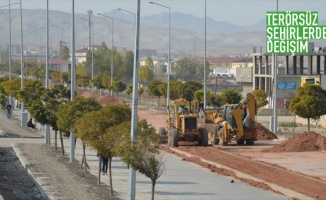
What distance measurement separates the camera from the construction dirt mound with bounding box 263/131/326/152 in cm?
4744

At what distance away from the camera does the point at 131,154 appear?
2447 cm

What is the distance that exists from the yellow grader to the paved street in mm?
7139

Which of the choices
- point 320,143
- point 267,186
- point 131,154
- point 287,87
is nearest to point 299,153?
Answer: point 320,143

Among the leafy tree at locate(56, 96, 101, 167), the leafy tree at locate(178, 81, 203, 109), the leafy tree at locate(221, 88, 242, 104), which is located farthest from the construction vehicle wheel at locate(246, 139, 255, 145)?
the leafy tree at locate(178, 81, 203, 109)

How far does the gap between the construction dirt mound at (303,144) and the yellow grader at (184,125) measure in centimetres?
351

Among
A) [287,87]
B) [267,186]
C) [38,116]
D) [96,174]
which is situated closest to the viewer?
[267,186]

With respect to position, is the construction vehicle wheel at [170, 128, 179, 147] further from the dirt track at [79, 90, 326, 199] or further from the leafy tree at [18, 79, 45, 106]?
the leafy tree at [18, 79, 45, 106]

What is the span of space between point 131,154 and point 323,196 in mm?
8176

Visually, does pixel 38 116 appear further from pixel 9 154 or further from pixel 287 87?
pixel 287 87

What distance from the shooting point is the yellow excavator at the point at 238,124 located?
4869 centimetres

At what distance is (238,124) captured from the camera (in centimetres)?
4875

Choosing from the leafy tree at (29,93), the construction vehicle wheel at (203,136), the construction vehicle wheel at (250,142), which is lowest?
the construction vehicle wheel at (250,142)

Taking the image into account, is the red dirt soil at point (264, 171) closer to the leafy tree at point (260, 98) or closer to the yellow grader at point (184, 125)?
the yellow grader at point (184, 125)

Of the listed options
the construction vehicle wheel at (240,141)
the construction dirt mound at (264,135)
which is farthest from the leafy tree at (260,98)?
the construction vehicle wheel at (240,141)
